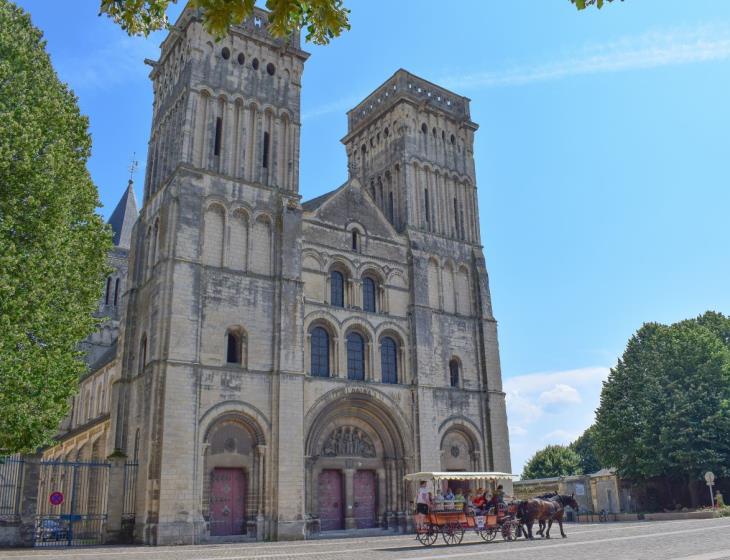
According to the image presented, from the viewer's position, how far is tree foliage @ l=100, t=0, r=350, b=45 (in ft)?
16.8

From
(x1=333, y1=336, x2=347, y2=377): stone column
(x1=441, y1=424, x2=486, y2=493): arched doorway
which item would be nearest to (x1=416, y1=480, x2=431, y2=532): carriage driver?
(x1=333, y1=336, x2=347, y2=377): stone column

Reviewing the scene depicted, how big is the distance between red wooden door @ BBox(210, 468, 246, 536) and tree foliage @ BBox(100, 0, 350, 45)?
2099 centimetres

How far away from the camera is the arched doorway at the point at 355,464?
26.9m

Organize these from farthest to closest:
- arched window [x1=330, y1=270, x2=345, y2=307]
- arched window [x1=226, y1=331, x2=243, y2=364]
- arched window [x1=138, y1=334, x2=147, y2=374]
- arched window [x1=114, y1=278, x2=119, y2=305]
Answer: arched window [x1=114, y1=278, x2=119, y2=305] < arched window [x1=330, y1=270, x2=345, y2=307] < arched window [x1=138, y1=334, x2=147, y2=374] < arched window [x1=226, y1=331, x2=243, y2=364]

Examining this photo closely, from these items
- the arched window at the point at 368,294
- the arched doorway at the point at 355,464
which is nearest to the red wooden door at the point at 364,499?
the arched doorway at the point at 355,464

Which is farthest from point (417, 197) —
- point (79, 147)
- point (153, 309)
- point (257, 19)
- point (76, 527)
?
point (76, 527)

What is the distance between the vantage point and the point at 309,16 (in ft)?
18.4

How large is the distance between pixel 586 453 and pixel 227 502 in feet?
169

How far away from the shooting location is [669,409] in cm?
3519

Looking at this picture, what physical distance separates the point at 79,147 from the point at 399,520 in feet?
63.0

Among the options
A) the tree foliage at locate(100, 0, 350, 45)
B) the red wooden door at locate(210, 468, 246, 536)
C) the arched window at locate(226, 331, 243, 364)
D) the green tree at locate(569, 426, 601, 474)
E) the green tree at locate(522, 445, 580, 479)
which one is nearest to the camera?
the tree foliage at locate(100, 0, 350, 45)

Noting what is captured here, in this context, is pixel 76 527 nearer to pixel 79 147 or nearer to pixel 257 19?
pixel 79 147

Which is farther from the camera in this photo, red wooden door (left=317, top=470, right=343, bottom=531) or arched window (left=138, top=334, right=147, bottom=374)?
red wooden door (left=317, top=470, right=343, bottom=531)

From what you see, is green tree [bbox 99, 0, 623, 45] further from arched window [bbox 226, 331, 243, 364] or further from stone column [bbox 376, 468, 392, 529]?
stone column [bbox 376, 468, 392, 529]
